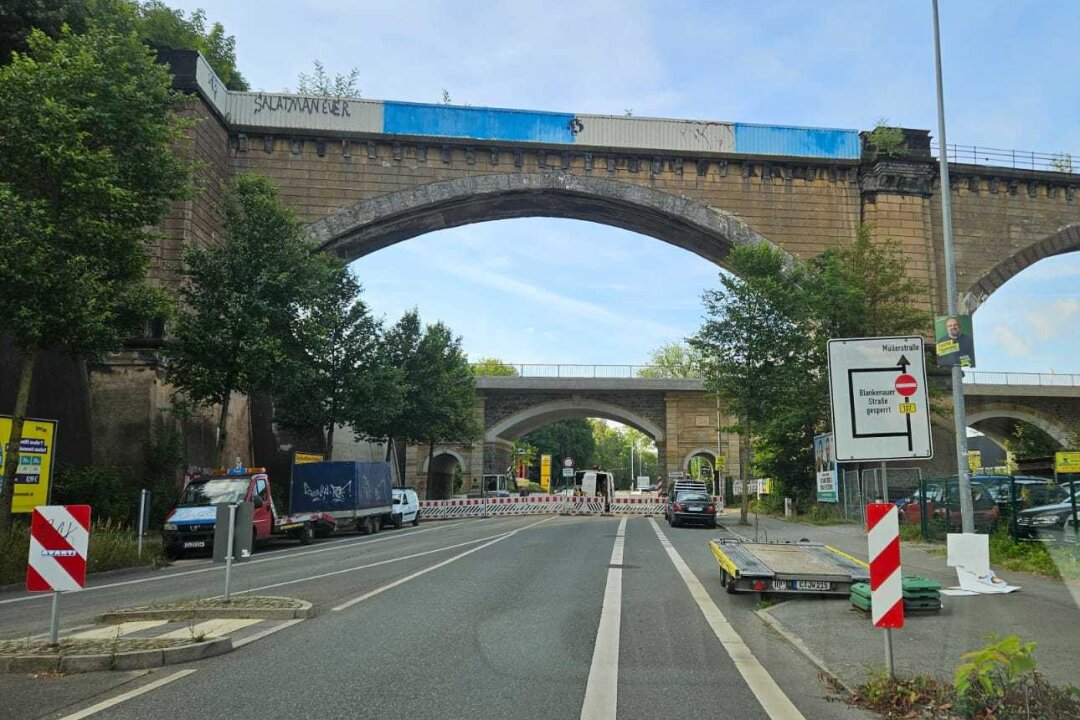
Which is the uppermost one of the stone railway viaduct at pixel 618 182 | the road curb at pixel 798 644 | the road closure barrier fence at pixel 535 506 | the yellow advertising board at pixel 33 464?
the stone railway viaduct at pixel 618 182

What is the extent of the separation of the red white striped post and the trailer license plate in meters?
4.21

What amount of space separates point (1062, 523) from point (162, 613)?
45.5ft

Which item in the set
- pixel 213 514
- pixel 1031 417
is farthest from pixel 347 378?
pixel 1031 417

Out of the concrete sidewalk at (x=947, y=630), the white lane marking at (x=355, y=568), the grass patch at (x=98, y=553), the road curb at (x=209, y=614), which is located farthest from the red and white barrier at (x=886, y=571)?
the grass patch at (x=98, y=553)

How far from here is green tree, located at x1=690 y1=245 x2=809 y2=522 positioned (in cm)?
3108

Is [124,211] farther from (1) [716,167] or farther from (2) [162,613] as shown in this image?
(1) [716,167]

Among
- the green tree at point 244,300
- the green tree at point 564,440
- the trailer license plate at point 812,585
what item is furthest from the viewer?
the green tree at point 564,440

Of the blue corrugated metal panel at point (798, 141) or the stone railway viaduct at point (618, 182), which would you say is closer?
the stone railway viaduct at point (618, 182)

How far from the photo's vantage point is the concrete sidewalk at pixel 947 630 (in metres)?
6.86

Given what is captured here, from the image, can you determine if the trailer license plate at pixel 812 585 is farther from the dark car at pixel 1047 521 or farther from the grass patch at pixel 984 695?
the dark car at pixel 1047 521

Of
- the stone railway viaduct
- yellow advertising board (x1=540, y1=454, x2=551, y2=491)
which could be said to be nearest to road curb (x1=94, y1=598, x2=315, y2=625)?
the stone railway viaduct

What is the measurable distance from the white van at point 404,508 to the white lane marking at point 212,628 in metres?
24.0

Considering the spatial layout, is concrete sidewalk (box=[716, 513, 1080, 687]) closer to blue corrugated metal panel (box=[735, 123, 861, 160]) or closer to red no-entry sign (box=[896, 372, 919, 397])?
red no-entry sign (box=[896, 372, 919, 397])

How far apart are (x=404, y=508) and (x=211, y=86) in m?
18.3
